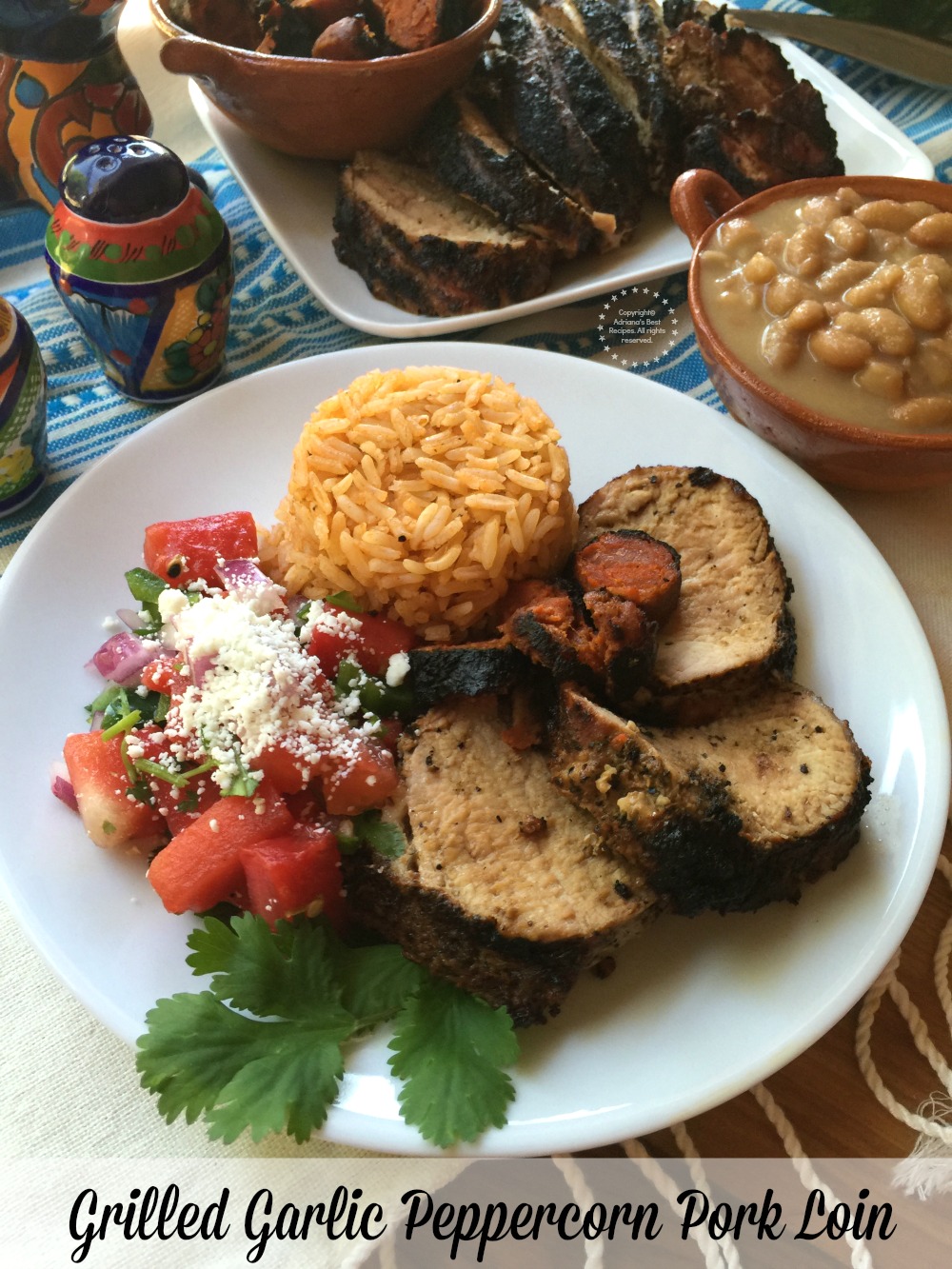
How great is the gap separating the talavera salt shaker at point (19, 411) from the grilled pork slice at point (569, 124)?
173cm

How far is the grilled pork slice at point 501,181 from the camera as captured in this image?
10.6ft

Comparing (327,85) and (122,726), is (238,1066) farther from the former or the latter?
(327,85)

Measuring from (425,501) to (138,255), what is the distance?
1185mm

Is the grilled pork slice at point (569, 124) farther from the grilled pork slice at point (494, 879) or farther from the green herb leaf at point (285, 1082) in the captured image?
the green herb leaf at point (285, 1082)

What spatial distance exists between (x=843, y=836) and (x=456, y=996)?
0.84 metres

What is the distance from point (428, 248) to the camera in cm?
320

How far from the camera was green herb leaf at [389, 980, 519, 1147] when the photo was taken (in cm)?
182

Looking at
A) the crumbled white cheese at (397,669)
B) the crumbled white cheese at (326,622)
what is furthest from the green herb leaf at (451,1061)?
the crumbled white cheese at (326,622)

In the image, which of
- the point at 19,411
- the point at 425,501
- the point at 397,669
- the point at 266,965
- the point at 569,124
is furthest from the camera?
the point at 569,124

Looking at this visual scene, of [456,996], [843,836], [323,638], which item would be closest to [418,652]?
[323,638]

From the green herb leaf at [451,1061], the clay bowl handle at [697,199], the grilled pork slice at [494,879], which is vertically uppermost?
the clay bowl handle at [697,199]

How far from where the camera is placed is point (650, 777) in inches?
78.6

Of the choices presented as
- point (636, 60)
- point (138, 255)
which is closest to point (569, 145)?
point (636, 60)

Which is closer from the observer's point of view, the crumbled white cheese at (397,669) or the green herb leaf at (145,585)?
the crumbled white cheese at (397,669)
